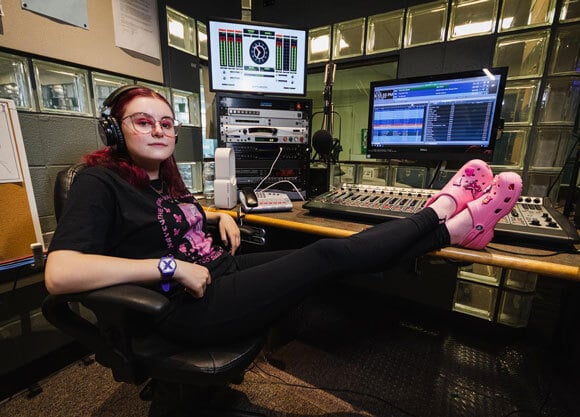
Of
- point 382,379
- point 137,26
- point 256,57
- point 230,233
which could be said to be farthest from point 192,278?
point 137,26

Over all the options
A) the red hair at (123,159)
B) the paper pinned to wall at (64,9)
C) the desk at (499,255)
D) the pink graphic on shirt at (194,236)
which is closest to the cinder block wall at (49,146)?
the paper pinned to wall at (64,9)

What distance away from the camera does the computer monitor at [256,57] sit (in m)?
1.34

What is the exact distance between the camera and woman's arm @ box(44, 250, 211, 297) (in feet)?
1.93

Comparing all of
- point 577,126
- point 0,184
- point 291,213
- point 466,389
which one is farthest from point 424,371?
point 0,184

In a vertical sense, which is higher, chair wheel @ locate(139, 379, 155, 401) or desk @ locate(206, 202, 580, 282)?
desk @ locate(206, 202, 580, 282)

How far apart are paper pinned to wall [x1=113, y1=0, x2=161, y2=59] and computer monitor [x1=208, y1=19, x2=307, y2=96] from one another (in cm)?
38

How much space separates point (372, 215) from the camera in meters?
0.95

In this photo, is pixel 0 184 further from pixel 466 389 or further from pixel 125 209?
pixel 466 389

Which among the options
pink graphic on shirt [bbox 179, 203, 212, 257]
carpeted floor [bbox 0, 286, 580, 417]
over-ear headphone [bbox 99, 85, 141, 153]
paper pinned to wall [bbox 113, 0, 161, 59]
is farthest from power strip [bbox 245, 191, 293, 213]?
paper pinned to wall [bbox 113, 0, 161, 59]

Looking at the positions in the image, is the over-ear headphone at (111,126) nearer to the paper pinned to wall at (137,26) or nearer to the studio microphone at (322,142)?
the paper pinned to wall at (137,26)

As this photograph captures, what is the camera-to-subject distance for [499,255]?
71cm

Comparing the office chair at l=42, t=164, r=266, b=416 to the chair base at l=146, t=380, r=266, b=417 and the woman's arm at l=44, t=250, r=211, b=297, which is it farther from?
the chair base at l=146, t=380, r=266, b=417

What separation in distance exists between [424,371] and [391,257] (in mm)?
836

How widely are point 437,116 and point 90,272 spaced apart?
4.48 feet
